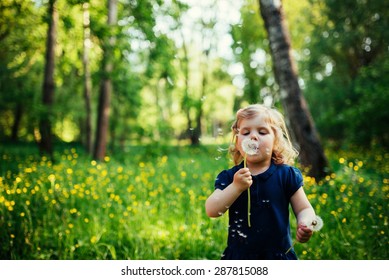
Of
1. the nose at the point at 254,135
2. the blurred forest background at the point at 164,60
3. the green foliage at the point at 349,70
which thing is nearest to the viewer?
the nose at the point at 254,135

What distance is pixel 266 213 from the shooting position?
1.59m

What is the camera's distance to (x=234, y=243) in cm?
167

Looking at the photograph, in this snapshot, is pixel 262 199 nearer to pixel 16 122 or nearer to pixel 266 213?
pixel 266 213

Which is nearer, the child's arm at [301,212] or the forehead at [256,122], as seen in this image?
the child's arm at [301,212]

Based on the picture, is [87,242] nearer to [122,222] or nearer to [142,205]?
[122,222]

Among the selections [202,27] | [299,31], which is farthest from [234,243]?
[202,27]

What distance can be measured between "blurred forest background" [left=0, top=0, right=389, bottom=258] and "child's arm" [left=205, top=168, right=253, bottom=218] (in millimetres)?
945

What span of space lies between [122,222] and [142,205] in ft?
1.26

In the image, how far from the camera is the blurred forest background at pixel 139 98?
3.04 meters

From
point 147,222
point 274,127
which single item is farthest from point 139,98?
point 274,127

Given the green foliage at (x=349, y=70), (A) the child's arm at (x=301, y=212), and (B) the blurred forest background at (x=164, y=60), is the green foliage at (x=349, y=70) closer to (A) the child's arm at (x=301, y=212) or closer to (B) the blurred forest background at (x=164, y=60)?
(B) the blurred forest background at (x=164, y=60)

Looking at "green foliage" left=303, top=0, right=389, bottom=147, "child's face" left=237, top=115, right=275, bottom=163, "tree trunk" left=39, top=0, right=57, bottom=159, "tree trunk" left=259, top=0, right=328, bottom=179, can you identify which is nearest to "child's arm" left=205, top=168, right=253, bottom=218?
"child's face" left=237, top=115, right=275, bottom=163

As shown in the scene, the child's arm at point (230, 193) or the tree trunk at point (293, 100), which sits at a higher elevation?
the tree trunk at point (293, 100)

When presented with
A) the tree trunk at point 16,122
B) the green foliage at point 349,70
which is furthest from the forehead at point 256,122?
the tree trunk at point 16,122
